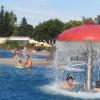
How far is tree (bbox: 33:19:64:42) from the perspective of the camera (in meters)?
94.4

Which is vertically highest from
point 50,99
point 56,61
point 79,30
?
point 79,30

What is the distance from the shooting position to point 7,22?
415ft

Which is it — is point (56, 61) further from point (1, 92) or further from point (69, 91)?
point (1, 92)

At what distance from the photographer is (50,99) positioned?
47.6 ft

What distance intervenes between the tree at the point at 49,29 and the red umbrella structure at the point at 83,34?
79.0 meters

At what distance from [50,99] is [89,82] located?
1633 millimetres

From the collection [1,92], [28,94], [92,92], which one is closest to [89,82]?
[92,92]

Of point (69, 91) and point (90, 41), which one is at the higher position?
point (90, 41)

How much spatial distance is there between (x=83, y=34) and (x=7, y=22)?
114 m

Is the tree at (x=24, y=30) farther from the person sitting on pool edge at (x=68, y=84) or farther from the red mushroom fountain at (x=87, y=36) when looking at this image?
the red mushroom fountain at (x=87, y=36)

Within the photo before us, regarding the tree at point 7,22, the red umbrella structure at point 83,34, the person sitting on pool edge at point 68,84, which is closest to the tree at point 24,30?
the tree at point 7,22

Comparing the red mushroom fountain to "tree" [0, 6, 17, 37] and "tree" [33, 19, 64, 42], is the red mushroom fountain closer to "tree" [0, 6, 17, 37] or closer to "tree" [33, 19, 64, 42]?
"tree" [33, 19, 64, 42]

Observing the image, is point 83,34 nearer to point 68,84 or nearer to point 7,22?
point 68,84

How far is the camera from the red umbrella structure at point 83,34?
1397 centimetres
